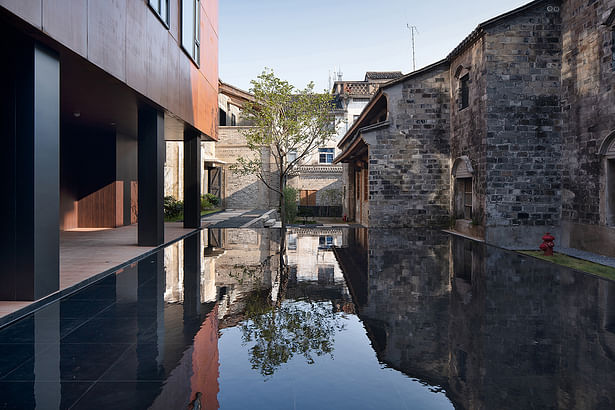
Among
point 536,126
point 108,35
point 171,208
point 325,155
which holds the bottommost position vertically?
point 171,208

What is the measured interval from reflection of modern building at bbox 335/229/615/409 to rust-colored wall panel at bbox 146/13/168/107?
5.00m

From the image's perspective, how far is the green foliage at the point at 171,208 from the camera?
1823 cm

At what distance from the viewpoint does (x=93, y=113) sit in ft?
34.8

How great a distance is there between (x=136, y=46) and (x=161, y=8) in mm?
1919

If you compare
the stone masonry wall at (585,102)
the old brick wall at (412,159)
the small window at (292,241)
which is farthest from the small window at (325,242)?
the stone masonry wall at (585,102)

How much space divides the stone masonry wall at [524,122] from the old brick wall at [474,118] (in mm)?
265

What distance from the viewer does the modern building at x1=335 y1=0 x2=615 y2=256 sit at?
951 cm

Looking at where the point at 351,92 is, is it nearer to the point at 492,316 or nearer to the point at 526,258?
the point at 526,258

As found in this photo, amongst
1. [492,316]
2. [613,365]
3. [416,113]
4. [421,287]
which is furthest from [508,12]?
[613,365]

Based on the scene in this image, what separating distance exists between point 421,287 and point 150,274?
417 cm

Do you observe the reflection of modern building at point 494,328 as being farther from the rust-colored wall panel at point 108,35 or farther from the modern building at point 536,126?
the rust-colored wall panel at point 108,35

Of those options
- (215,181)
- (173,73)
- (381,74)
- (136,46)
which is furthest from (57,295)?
(381,74)

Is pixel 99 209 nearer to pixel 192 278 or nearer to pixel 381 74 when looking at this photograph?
pixel 192 278

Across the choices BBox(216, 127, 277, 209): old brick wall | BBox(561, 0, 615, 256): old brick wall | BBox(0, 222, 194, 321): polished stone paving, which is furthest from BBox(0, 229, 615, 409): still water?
A: BBox(216, 127, 277, 209): old brick wall
